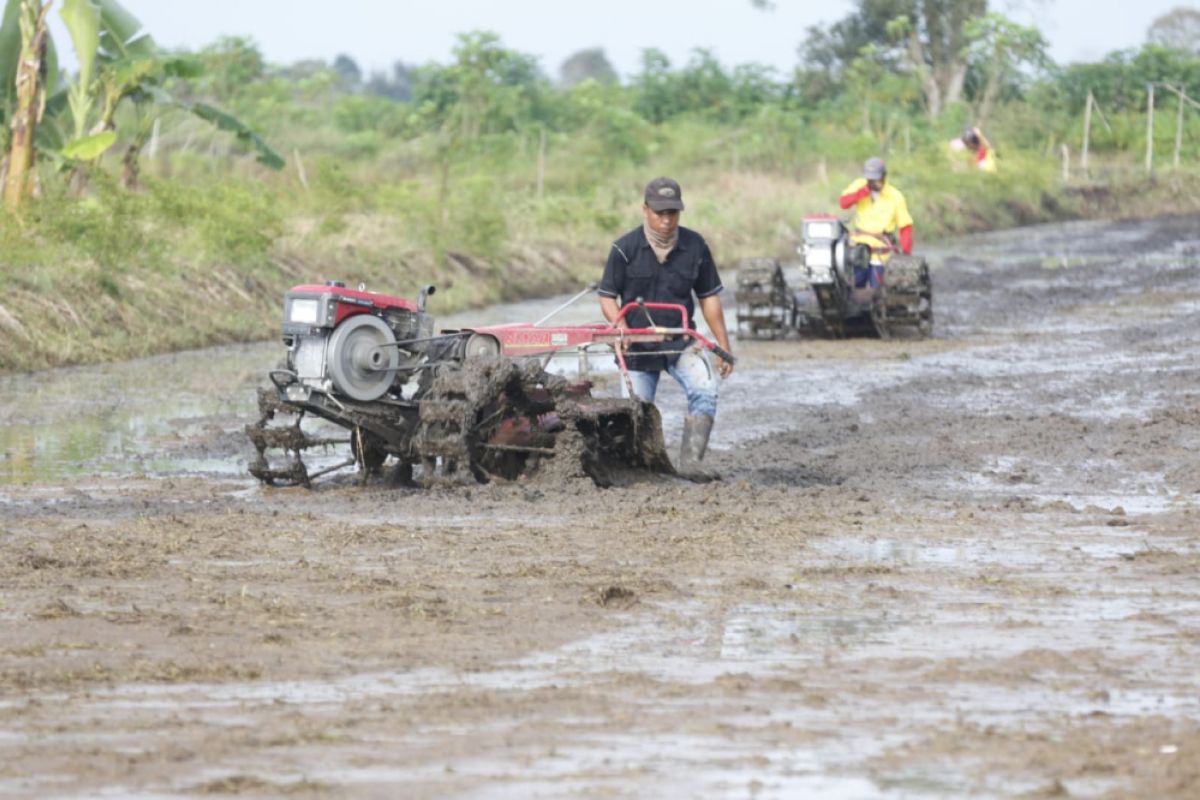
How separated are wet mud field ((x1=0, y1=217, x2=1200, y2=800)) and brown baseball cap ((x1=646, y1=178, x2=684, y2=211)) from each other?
1607 mm

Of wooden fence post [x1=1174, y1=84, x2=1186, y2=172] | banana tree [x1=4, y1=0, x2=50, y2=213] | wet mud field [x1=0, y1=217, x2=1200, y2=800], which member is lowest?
wet mud field [x1=0, y1=217, x2=1200, y2=800]

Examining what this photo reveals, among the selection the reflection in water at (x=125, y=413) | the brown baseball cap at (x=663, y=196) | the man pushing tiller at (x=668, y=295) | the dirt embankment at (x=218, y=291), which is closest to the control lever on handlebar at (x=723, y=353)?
the man pushing tiller at (x=668, y=295)

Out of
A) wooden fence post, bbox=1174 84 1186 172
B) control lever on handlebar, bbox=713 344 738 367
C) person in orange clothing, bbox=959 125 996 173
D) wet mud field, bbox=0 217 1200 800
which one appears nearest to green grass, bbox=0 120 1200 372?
person in orange clothing, bbox=959 125 996 173

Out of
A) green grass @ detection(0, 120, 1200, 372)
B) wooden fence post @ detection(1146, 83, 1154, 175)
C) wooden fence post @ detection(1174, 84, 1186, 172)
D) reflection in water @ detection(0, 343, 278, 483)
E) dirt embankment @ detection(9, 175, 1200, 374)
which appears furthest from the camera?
wooden fence post @ detection(1174, 84, 1186, 172)

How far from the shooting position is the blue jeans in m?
11.6

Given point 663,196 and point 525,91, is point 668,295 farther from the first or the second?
point 525,91

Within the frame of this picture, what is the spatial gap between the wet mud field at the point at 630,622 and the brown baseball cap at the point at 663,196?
1.61 metres

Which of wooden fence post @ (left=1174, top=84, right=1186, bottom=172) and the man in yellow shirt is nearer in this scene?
the man in yellow shirt

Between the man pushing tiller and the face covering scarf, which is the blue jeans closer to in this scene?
the man pushing tiller

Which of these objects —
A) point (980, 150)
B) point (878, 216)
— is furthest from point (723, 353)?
point (980, 150)

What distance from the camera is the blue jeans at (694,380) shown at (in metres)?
11.6

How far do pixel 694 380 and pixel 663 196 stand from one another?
1.08m

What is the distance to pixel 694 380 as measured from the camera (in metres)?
11.6

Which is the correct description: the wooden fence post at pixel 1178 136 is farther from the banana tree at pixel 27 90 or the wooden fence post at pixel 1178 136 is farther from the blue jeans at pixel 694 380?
the blue jeans at pixel 694 380
